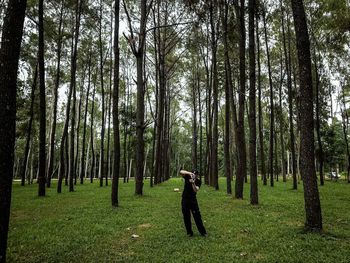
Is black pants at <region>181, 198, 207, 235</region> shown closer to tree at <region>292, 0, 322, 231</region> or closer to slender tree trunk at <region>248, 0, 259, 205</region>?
tree at <region>292, 0, 322, 231</region>

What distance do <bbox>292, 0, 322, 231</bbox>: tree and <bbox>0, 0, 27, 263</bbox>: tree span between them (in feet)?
22.2

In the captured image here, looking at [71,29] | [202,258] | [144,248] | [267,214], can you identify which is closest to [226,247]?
[202,258]

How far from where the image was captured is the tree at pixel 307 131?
23.9ft

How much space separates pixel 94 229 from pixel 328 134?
126ft

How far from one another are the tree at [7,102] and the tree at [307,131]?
22.2 ft

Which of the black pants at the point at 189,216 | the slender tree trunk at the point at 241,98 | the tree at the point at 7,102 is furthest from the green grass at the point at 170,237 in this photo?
the slender tree trunk at the point at 241,98

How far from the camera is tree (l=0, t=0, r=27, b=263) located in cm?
430

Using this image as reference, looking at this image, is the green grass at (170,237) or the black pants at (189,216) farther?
the black pants at (189,216)

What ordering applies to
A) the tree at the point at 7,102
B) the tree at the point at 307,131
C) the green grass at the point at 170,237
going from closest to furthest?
the tree at the point at 7,102 < the green grass at the point at 170,237 < the tree at the point at 307,131

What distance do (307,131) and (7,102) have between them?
6.91 m

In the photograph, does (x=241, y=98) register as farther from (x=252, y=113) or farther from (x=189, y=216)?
(x=189, y=216)

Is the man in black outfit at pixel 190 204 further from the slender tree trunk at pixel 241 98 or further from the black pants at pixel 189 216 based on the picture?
the slender tree trunk at pixel 241 98

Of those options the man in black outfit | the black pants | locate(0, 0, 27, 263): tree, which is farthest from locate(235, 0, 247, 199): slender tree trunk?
locate(0, 0, 27, 263): tree

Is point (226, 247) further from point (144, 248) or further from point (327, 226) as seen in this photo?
point (327, 226)
